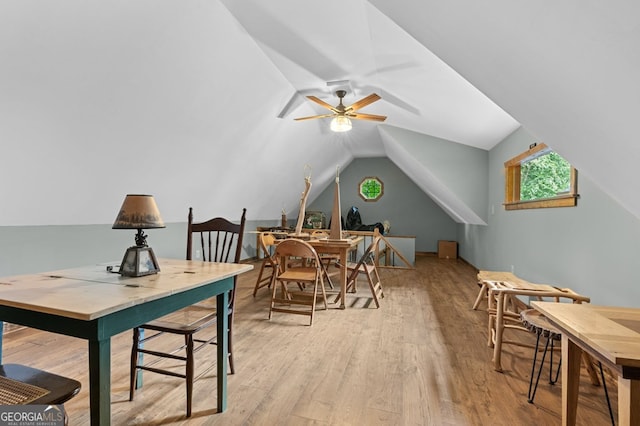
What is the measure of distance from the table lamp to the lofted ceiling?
1414 millimetres

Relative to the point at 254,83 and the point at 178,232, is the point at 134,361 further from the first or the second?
the point at 178,232

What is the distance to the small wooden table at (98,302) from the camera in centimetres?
103

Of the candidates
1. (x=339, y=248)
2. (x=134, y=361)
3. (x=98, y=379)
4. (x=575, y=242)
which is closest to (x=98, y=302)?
(x=98, y=379)

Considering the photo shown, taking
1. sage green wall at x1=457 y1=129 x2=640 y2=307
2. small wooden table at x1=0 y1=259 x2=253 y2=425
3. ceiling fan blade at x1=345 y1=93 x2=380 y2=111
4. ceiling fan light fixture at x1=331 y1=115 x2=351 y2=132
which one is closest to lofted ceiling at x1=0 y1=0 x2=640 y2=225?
ceiling fan blade at x1=345 y1=93 x2=380 y2=111

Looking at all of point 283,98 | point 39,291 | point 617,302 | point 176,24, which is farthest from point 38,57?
point 617,302

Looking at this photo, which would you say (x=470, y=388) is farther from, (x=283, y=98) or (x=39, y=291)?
(x=283, y=98)

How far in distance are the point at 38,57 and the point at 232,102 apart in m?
1.78

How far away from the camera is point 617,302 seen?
6.65 feet

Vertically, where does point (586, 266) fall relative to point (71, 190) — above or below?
below

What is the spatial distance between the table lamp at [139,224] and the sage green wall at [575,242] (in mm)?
2389

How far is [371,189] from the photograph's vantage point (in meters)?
8.92

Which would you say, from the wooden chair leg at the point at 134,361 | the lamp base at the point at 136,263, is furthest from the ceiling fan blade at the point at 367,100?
the wooden chair leg at the point at 134,361

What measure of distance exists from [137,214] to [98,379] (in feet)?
2.20

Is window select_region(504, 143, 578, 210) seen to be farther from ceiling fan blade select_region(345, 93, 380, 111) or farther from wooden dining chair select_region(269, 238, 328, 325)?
wooden dining chair select_region(269, 238, 328, 325)
